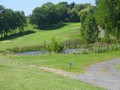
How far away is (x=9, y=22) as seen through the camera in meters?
115

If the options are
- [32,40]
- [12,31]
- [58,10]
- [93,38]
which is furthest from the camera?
[58,10]

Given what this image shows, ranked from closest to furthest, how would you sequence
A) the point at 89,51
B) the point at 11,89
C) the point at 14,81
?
the point at 11,89, the point at 14,81, the point at 89,51

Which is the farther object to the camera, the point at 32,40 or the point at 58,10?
the point at 58,10

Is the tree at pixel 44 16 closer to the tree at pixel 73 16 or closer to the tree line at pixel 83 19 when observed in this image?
the tree line at pixel 83 19

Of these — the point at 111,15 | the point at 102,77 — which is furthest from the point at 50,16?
the point at 102,77

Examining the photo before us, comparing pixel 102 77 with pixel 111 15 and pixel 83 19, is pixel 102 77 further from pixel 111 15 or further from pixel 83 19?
pixel 83 19

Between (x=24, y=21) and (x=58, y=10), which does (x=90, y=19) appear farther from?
(x=58, y=10)

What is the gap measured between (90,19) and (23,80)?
56.4 m

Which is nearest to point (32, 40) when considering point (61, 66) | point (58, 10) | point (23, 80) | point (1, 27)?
point (1, 27)

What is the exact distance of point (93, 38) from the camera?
232ft

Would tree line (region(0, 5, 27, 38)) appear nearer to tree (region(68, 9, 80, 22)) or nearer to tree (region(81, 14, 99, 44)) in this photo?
tree (region(68, 9, 80, 22))

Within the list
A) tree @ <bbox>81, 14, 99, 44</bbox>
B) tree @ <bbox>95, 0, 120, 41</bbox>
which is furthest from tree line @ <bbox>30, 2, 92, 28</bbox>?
tree @ <bbox>95, 0, 120, 41</bbox>

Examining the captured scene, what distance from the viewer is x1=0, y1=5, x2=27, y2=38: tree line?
4424 inches

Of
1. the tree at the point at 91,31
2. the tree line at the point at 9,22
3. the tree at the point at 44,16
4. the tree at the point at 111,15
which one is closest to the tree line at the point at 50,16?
the tree at the point at 44,16
